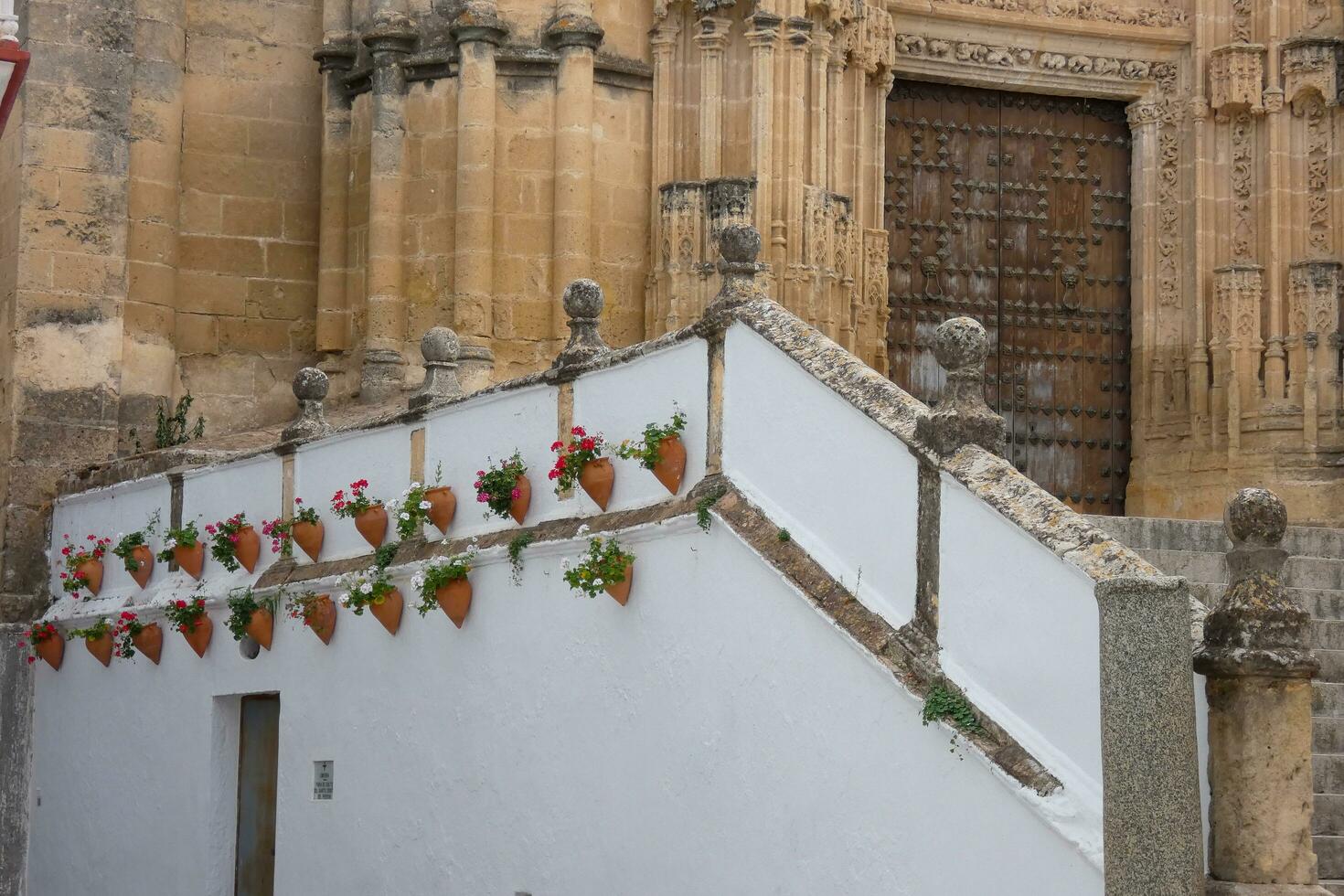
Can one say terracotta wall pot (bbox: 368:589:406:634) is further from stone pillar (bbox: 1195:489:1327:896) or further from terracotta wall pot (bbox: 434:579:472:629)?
stone pillar (bbox: 1195:489:1327:896)

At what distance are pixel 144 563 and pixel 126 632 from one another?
1.29ft

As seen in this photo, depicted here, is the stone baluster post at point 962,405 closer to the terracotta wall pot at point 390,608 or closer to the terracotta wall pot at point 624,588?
the terracotta wall pot at point 624,588

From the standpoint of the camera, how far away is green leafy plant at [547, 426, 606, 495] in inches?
345

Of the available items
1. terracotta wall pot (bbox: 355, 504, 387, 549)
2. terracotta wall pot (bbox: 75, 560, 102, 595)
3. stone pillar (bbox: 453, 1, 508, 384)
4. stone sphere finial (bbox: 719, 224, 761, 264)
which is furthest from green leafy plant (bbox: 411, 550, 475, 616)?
terracotta wall pot (bbox: 75, 560, 102, 595)

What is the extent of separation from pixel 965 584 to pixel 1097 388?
7649mm

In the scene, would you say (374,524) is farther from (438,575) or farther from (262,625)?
(262,625)

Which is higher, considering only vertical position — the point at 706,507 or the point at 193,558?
the point at 706,507

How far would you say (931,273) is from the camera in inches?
549

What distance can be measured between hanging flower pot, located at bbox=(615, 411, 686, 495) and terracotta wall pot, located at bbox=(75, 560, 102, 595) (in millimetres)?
5316

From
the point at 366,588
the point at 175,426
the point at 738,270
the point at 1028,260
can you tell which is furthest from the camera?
the point at 1028,260

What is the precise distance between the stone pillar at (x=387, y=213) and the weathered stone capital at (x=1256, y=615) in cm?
717

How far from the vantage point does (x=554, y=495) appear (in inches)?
357

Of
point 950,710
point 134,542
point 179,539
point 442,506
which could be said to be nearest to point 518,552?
point 442,506

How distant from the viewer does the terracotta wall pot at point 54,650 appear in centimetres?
1269
